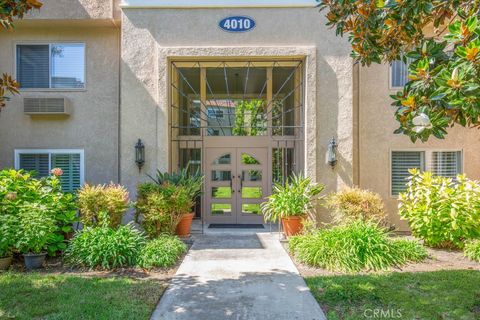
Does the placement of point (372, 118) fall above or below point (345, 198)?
above

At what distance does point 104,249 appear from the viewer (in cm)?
651

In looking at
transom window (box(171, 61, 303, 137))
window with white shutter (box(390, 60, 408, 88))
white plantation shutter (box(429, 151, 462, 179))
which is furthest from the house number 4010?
white plantation shutter (box(429, 151, 462, 179))

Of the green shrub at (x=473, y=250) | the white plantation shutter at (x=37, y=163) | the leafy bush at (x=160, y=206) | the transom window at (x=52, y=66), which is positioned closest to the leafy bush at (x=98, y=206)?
the leafy bush at (x=160, y=206)

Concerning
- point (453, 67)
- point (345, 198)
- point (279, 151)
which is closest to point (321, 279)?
point (345, 198)

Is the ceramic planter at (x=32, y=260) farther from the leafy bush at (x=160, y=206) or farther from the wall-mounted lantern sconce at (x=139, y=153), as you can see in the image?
the wall-mounted lantern sconce at (x=139, y=153)

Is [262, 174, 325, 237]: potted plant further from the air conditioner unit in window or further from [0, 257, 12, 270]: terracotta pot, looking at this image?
the air conditioner unit in window

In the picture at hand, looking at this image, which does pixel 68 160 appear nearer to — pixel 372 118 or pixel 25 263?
pixel 25 263

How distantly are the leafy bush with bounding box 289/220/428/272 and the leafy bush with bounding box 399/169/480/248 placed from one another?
0.67 metres

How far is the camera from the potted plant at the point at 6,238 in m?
6.36

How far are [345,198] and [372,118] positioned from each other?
296 cm

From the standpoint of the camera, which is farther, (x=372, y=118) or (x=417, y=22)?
(x=372, y=118)

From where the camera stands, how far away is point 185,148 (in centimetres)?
1105

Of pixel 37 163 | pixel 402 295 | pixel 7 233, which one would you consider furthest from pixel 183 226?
pixel 402 295

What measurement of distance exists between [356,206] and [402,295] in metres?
3.27
